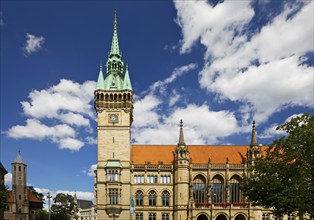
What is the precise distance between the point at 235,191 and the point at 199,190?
749 cm

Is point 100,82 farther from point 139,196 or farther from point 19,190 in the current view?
point 19,190

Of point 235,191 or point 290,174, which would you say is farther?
point 235,191

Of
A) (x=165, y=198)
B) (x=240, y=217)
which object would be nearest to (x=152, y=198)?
(x=165, y=198)

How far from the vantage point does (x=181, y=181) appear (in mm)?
66750

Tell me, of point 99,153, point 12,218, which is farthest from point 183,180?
point 12,218

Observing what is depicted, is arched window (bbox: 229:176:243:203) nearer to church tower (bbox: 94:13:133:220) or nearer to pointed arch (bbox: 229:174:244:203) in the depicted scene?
pointed arch (bbox: 229:174:244:203)

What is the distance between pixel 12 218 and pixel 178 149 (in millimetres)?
64686

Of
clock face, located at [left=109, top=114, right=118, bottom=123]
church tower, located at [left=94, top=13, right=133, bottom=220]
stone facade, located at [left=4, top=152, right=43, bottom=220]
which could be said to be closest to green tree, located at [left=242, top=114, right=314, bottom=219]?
church tower, located at [left=94, top=13, right=133, bottom=220]

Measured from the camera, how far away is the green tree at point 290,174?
34.4m

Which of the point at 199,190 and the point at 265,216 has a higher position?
the point at 199,190

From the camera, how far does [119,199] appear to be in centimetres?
6550

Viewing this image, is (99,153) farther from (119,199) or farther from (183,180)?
(183,180)

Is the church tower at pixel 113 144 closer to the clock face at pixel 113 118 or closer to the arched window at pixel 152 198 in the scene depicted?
the clock face at pixel 113 118

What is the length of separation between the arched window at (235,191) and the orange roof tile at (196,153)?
388 centimetres
